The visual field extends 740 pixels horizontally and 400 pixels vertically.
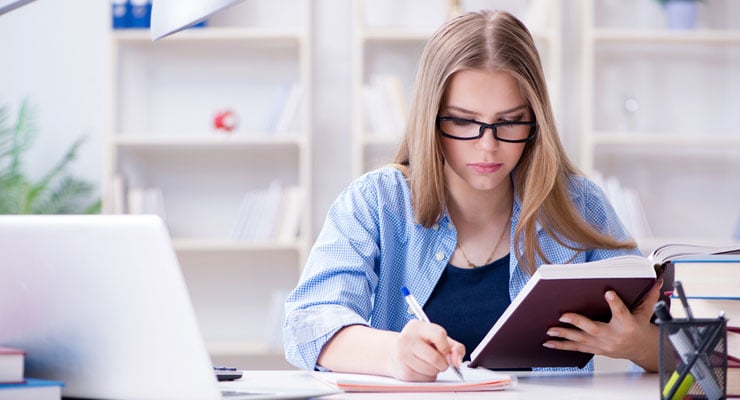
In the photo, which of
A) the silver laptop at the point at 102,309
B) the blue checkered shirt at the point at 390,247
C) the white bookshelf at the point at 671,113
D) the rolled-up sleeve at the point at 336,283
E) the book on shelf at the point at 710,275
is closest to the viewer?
the silver laptop at the point at 102,309

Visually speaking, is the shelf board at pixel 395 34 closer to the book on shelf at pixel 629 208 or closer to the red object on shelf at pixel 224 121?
the red object on shelf at pixel 224 121

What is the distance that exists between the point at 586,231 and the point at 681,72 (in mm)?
2245

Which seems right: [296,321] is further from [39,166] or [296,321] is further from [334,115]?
[39,166]

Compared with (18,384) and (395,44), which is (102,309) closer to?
(18,384)

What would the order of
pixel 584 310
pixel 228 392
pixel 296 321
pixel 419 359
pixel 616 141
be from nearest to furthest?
pixel 228 392
pixel 419 359
pixel 584 310
pixel 296 321
pixel 616 141

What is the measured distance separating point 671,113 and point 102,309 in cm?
318

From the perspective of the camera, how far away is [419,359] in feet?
4.11

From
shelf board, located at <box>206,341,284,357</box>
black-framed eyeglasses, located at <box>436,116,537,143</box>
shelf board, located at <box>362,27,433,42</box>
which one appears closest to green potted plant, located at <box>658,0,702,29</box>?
shelf board, located at <box>362,27,433,42</box>

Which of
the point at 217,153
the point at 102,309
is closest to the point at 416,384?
the point at 102,309

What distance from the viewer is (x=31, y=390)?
95 cm

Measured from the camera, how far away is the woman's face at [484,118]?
1642 mm

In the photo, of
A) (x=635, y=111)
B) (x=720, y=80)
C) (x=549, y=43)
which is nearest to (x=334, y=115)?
(x=549, y=43)

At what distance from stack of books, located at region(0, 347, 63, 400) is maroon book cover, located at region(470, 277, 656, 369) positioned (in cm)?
62

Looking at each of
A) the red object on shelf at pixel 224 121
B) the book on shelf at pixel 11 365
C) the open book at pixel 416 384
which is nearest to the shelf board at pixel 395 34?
the red object on shelf at pixel 224 121
